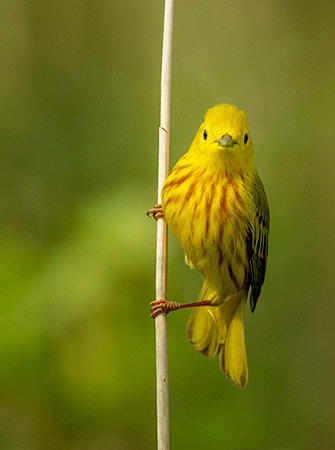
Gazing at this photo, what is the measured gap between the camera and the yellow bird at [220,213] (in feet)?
7.40

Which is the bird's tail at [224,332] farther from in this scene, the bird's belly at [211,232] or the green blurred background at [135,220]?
the bird's belly at [211,232]

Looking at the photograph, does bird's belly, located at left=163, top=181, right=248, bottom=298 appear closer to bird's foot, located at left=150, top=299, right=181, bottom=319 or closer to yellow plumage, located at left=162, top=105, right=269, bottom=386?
yellow plumage, located at left=162, top=105, right=269, bottom=386

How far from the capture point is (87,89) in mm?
4191

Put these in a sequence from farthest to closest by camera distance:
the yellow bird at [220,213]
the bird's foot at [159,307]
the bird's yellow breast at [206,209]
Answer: the bird's yellow breast at [206,209], the bird's foot at [159,307], the yellow bird at [220,213]

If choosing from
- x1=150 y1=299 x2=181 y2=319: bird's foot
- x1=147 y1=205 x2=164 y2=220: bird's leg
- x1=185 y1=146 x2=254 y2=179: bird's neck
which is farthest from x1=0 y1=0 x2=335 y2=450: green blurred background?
x1=185 y1=146 x2=254 y2=179: bird's neck

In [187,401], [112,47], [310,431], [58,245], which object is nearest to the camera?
[58,245]

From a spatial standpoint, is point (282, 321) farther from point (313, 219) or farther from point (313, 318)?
point (313, 219)

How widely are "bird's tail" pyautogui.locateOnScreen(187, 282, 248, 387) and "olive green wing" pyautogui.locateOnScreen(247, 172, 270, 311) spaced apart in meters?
0.24

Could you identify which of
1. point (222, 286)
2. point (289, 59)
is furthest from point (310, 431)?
point (289, 59)

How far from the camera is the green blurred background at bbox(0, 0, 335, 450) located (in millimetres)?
2801

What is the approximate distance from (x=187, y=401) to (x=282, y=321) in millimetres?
1093

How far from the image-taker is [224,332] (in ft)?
10.6

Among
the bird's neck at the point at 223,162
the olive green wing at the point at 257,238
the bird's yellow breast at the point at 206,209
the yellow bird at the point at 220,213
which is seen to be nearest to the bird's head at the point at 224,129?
the yellow bird at the point at 220,213

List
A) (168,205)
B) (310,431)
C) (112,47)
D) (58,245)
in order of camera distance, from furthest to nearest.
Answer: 1. (112,47)
2. (310,431)
3. (58,245)
4. (168,205)
